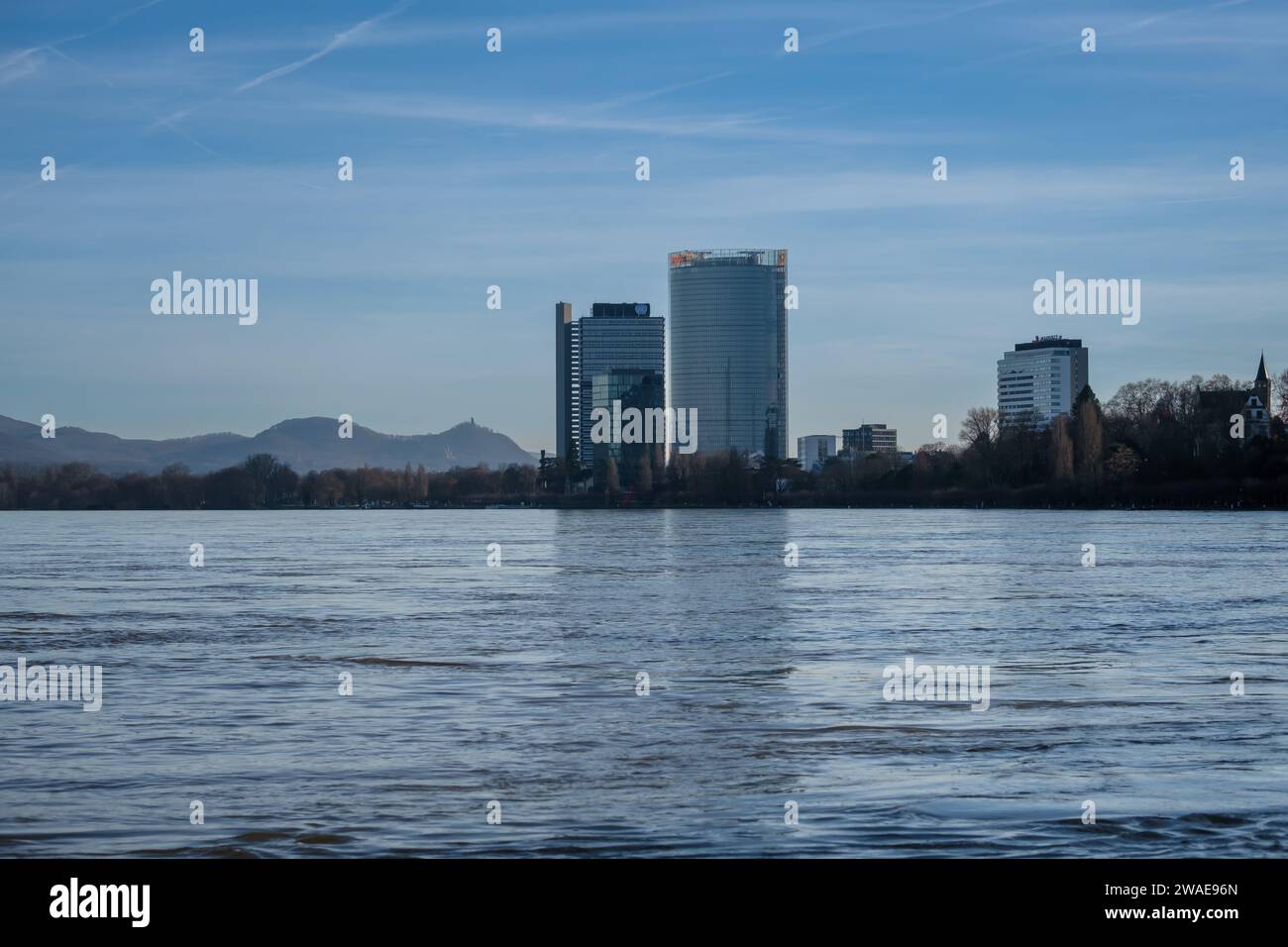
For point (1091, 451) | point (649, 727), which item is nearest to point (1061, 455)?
point (1091, 451)

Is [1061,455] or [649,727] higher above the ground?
[1061,455]

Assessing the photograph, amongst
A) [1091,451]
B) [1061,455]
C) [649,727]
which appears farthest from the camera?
[1061,455]

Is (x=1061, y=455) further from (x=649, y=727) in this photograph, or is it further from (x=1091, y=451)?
(x=649, y=727)

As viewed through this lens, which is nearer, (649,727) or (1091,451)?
(649,727)

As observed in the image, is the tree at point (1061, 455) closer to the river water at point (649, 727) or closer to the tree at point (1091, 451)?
the tree at point (1091, 451)

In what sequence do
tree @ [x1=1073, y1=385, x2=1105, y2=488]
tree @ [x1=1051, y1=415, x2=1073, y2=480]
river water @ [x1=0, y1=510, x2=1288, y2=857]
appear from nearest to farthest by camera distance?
river water @ [x1=0, y1=510, x2=1288, y2=857] → tree @ [x1=1073, y1=385, x2=1105, y2=488] → tree @ [x1=1051, y1=415, x2=1073, y2=480]

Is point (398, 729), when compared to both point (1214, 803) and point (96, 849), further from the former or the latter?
point (1214, 803)

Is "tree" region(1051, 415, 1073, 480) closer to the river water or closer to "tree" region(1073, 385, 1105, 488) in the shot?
"tree" region(1073, 385, 1105, 488)

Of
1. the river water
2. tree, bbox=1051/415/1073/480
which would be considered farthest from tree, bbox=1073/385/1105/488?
the river water

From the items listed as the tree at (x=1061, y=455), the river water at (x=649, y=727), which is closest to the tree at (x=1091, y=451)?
the tree at (x=1061, y=455)

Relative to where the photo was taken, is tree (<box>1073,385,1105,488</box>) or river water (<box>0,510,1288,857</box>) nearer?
river water (<box>0,510,1288,857</box>)

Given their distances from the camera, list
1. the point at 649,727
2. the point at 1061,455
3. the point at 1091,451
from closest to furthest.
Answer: the point at 649,727, the point at 1091,451, the point at 1061,455
